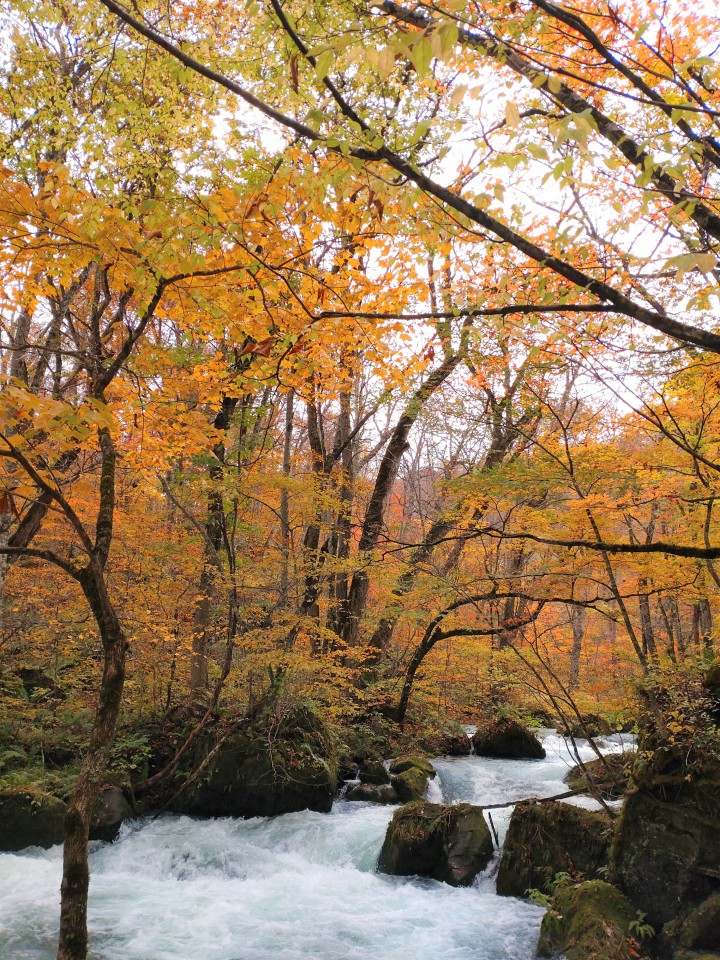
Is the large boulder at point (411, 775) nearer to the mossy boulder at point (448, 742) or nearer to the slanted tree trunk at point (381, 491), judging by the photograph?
the mossy boulder at point (448, 742)

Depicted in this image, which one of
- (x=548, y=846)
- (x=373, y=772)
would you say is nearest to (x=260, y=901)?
(x=548, y=846)

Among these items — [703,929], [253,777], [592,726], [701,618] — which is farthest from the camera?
[592,726]

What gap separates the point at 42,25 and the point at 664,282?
8831 mm

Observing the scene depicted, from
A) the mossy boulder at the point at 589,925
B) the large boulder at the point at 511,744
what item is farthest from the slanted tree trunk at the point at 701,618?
the mossy boulder at the point at 589,925

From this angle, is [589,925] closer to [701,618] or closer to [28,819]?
[28,819]

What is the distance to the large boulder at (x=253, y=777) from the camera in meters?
8.55

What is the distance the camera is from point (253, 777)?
8.63 meters

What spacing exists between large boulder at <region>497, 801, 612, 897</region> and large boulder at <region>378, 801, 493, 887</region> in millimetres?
328

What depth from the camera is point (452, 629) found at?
1088 centimetres

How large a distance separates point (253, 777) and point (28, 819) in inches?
113

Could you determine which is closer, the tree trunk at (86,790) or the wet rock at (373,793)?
the tree trunk at (86,790)

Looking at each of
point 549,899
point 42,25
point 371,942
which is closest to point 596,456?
point 549,899

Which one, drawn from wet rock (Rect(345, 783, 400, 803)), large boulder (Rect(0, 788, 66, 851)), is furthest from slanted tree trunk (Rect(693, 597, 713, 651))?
large boulder (Rect(0, 788, 66, 851))

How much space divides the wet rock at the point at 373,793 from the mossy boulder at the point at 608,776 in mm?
2755
